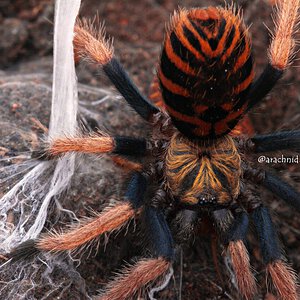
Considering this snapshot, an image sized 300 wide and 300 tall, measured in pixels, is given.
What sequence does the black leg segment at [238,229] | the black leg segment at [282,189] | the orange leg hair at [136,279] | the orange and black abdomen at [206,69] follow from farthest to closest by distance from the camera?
1. the black leg segment at [282,189]
2. the black leg segment at [238,229]
3. the orange leg hair at [136,279]
4. the orange and black abdomen at [206,69]

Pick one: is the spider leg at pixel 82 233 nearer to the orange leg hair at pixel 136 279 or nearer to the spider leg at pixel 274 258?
the orange leg hair at pixel 136 279

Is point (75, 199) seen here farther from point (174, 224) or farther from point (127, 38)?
point (127, 38)

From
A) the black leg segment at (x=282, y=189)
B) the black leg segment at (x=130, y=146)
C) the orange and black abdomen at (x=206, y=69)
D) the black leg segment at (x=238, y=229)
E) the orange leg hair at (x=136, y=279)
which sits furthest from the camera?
the black leg segment at (x=282, y=189)

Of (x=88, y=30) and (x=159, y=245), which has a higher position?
(x=88, y=30)

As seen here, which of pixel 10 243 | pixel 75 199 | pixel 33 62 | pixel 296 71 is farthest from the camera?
pixel 33 62

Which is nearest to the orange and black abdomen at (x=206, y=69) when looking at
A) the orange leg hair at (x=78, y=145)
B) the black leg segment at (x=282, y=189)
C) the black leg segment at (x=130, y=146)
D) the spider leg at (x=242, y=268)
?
the black leg segment at (x=130, y=146)

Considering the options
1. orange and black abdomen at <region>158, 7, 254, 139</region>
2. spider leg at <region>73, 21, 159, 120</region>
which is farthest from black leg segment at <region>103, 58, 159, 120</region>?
orange and black abdomen at <region>158, 7, 254, 139</region>

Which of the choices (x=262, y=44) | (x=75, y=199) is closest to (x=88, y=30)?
(x=75, y=199)

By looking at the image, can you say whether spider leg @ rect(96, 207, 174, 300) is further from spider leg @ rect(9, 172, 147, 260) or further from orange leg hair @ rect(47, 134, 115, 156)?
orange leg hair @ rect(47, 134, 115, 156)
